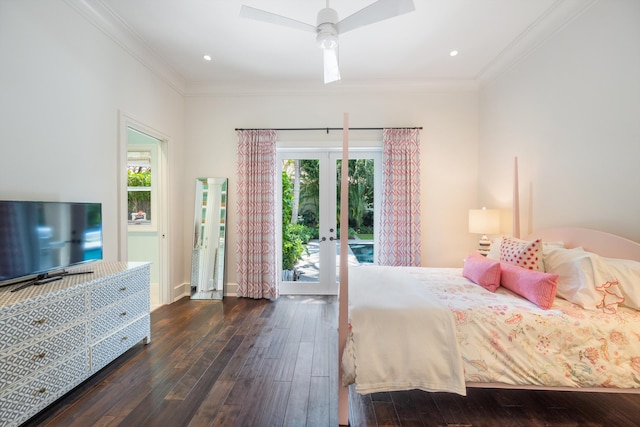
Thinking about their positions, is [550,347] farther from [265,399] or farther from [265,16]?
[265,16]

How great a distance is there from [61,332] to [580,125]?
4.22 m

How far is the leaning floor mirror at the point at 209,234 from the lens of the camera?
3736 millimetres

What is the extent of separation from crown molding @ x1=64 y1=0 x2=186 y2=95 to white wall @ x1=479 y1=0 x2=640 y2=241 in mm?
4163

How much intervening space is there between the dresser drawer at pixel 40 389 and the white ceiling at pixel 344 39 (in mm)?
2800

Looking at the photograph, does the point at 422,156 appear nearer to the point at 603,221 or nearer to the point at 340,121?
the point at 340,121

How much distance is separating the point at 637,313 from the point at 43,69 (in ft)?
14.4

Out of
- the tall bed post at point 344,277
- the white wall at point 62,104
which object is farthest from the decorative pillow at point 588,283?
the white wall at point 62,104

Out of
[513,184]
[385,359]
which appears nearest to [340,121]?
[513,184]

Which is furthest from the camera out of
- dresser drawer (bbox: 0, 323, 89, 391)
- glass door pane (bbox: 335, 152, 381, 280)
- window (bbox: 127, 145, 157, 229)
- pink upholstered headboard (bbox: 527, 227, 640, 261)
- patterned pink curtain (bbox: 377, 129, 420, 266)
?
window (bbox: 127, 145, 157, 229)

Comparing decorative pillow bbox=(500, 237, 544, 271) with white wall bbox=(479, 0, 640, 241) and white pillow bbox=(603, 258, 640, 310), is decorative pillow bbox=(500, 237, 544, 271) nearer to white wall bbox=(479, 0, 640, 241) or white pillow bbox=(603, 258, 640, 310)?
white pillow bbox=(603, 258, 640, 310)

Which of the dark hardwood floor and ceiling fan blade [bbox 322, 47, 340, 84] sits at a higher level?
ceiling fan blade [bbox 322, 47, 340, 84]

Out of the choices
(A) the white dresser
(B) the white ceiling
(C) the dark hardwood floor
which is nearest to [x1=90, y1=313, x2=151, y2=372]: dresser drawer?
(A) the white dresser

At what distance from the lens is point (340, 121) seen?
12.3 ft

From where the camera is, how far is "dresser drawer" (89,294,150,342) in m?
1.94
